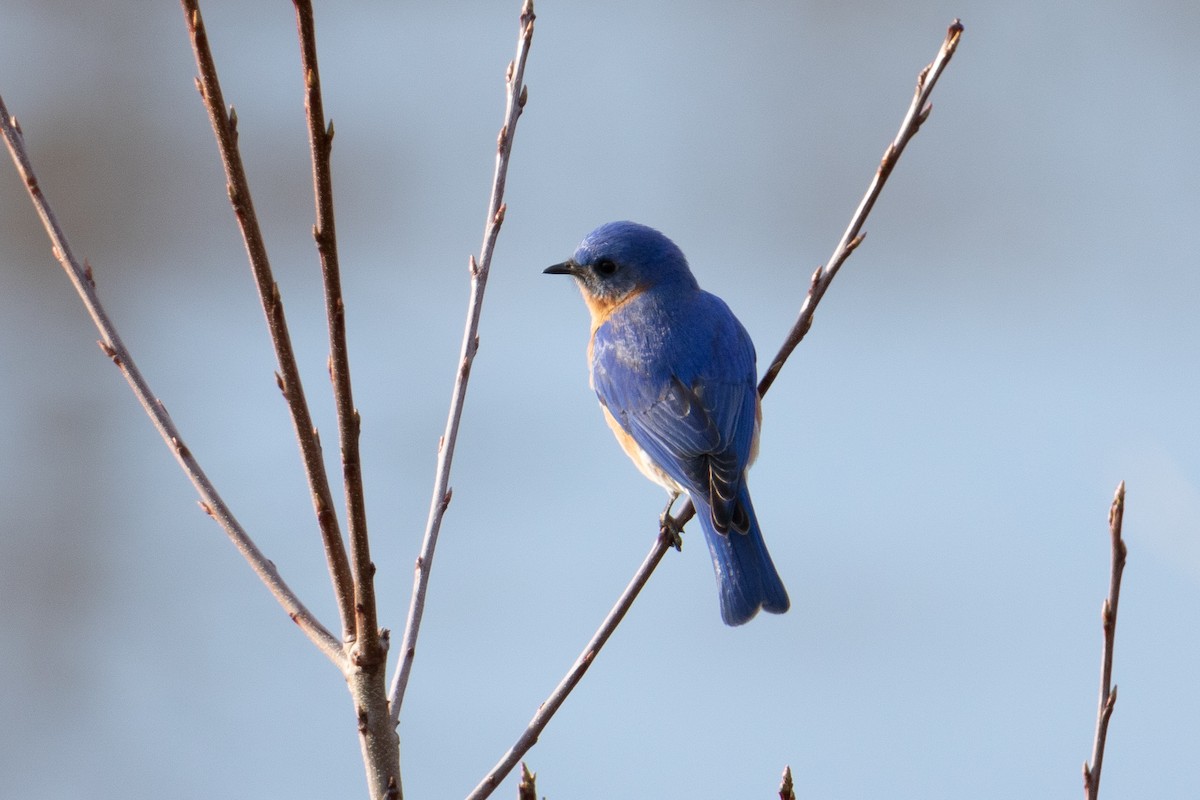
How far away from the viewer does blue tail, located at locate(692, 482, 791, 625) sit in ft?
10.0

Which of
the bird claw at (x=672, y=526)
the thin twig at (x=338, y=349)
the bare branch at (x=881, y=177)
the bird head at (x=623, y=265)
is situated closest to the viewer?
the thin twig at (x=338, y=349)

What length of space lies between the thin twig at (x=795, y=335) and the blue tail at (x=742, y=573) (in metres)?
0.41

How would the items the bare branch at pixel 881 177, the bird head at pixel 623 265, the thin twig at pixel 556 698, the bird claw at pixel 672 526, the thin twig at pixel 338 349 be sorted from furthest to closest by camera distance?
the bird head at pixel 623 265, the bird claw at pixel 672 526, the bare branch at pixel 881 177, the thin twig at pixel 556 698, the thin twig at pixel 338 349

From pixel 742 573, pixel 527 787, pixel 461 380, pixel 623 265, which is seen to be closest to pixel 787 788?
pixel 527 787

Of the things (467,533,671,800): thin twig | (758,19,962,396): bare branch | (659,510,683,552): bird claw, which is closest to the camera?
(467,533,671,800): thin twig

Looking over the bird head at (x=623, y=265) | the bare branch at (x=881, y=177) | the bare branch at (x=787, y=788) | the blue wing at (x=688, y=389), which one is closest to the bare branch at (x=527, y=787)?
the bare branch at (x=787, y=788)

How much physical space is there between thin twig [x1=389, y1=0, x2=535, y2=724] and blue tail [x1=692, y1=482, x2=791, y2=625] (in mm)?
1048

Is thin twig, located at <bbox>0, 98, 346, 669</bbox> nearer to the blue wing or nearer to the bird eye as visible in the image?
the blue wing

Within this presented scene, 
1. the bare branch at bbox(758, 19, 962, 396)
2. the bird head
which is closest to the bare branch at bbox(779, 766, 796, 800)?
the bare branch at bbox(758, 19, 962, 396)

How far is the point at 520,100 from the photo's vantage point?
7.61ft

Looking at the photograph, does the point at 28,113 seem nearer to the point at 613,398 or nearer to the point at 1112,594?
the point at 613,398

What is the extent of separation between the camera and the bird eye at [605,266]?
12.9ft

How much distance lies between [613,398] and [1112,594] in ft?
6.72

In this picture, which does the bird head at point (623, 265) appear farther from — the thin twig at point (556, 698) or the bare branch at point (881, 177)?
the thin twig at point (556, 698)
